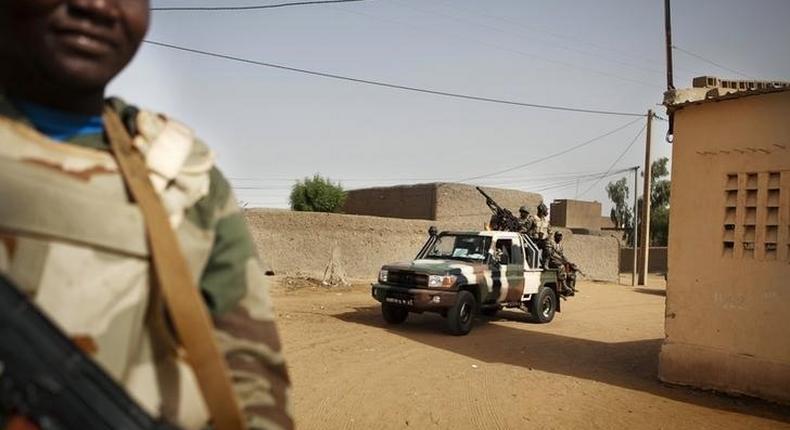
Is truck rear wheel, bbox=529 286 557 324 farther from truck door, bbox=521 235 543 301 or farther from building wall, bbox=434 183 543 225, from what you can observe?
building wall, bbox=434 183 543 225

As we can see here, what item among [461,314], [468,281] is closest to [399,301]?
[461,314]

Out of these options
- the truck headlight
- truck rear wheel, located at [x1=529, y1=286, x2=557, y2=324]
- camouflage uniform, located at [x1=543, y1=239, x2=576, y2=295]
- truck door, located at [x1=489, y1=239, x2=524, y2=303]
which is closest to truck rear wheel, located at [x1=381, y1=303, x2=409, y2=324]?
the truck headlight

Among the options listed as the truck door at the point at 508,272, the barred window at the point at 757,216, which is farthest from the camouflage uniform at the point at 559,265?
the barred window at the point at 757,216

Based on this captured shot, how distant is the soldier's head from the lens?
0.99 m

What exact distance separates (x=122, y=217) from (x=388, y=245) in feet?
56.9

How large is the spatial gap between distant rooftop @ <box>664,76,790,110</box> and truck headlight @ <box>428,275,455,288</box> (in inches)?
163

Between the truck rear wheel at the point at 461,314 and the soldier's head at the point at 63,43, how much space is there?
8506 mm

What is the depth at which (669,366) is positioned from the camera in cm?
660

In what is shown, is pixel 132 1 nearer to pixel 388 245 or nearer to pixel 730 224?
pixel 730 224

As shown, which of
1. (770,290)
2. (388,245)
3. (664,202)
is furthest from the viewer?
(664,202)

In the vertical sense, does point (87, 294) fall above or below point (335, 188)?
below

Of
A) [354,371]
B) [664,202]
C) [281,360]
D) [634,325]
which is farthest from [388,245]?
[664,202]

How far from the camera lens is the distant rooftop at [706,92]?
5934 mm

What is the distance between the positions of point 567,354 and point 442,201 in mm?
12660
